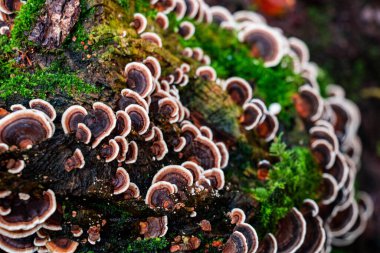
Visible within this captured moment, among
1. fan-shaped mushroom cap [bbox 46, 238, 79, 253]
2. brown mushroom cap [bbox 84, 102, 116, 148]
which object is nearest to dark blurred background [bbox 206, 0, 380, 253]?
brown mushroom cap [bbox 84, 102, 116, 148]

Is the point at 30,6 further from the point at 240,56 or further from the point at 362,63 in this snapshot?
the point at 362,63

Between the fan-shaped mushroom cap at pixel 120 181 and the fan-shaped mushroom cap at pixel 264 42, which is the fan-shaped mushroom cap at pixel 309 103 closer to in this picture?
the fan-shaped mushroom cap at pixel 264 42

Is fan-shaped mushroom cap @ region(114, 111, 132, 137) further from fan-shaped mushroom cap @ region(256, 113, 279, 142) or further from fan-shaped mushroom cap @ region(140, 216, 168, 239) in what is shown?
fan-shaped mushroom cap @ region(256, 113, 279, 142)

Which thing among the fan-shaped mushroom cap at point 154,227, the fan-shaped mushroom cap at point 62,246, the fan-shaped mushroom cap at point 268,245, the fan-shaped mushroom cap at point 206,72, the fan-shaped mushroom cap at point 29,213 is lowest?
the fan-shaped mushroom cap at point 62,246

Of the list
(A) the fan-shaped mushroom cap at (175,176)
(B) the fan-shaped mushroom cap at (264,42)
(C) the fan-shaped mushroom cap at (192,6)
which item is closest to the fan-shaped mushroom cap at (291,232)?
(A) the fan-shaped mushroom cap at (175,176)

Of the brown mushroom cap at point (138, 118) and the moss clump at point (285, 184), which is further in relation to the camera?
the moss clump at point (285, 184)

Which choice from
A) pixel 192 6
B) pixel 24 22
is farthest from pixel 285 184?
pixel 24 22

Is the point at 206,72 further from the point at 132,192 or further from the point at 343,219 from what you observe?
the point at 343,219
